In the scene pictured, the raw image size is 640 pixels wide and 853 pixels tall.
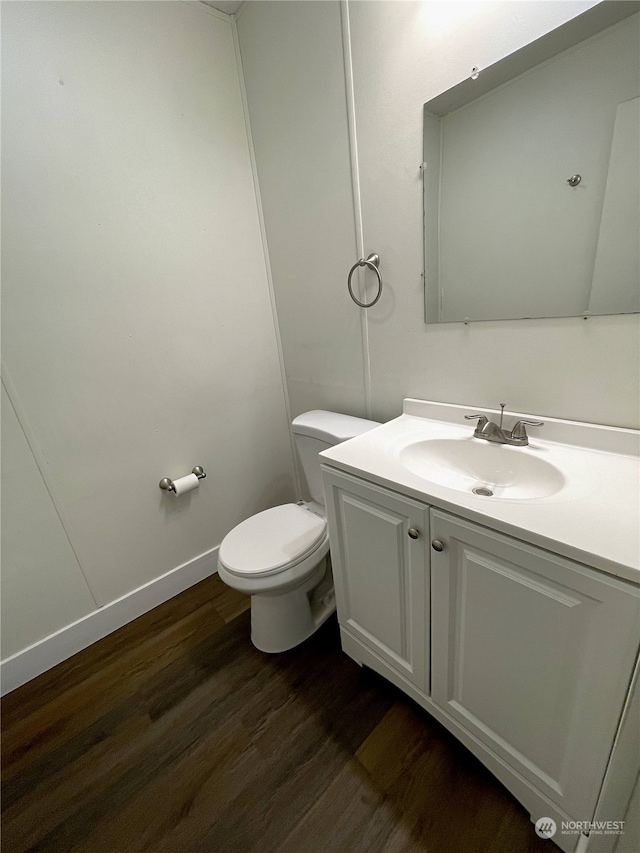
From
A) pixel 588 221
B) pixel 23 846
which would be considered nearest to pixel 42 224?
pixel 588 221

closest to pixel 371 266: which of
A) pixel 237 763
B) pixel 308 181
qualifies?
pixel 308 181

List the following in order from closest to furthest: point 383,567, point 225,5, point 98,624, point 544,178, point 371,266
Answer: point 544,178 < point 383,567 < point 371,266 < point 225,5 < point 98,624

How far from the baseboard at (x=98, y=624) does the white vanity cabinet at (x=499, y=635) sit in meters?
1.02

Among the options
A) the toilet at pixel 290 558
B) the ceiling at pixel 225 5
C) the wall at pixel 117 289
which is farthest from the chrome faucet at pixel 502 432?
the ceiling at pixel 225 5

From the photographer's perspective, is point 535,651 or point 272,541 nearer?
point 535,651

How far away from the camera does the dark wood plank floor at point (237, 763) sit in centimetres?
90

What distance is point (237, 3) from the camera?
137 cm

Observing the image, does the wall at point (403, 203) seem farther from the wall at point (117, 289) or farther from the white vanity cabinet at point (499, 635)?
the white vanity cabinet at point (499, 635)

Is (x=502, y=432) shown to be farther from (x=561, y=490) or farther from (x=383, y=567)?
(x=383, y=567)

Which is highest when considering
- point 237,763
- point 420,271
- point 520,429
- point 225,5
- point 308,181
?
point 225,5

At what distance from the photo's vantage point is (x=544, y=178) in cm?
89

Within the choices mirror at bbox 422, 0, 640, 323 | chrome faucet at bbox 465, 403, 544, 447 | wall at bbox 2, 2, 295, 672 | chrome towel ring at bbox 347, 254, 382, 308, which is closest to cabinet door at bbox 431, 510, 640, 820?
chrome faucet at bbox 465, 403, 544, 447

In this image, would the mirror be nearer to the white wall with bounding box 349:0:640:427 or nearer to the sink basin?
the white wall with bounding box 349:0:640:427

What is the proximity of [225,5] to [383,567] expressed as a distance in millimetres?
2188
